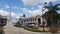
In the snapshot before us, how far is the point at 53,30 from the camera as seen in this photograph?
217 inches

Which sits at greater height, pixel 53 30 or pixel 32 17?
pixel 32 17

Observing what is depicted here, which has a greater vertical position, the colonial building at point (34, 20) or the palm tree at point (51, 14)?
the palm tree at point (51, 14)

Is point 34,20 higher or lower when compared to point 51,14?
lower

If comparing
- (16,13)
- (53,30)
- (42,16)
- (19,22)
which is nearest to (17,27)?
(19,22)

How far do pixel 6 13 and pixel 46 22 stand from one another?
158 centimetres

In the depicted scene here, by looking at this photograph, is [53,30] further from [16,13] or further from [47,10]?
[16,13]

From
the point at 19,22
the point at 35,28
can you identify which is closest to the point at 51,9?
the point at 35,28

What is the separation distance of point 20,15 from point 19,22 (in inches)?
10.9

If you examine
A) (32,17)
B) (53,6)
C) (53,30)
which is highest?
(53,6)

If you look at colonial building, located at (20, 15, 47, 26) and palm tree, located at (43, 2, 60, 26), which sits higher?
palm tree, located at (43, 2, 60, 26)

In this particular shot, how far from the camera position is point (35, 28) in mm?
5543

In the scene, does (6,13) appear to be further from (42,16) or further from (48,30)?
(48,30)

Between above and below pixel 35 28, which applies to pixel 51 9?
above

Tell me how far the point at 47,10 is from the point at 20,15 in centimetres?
107
